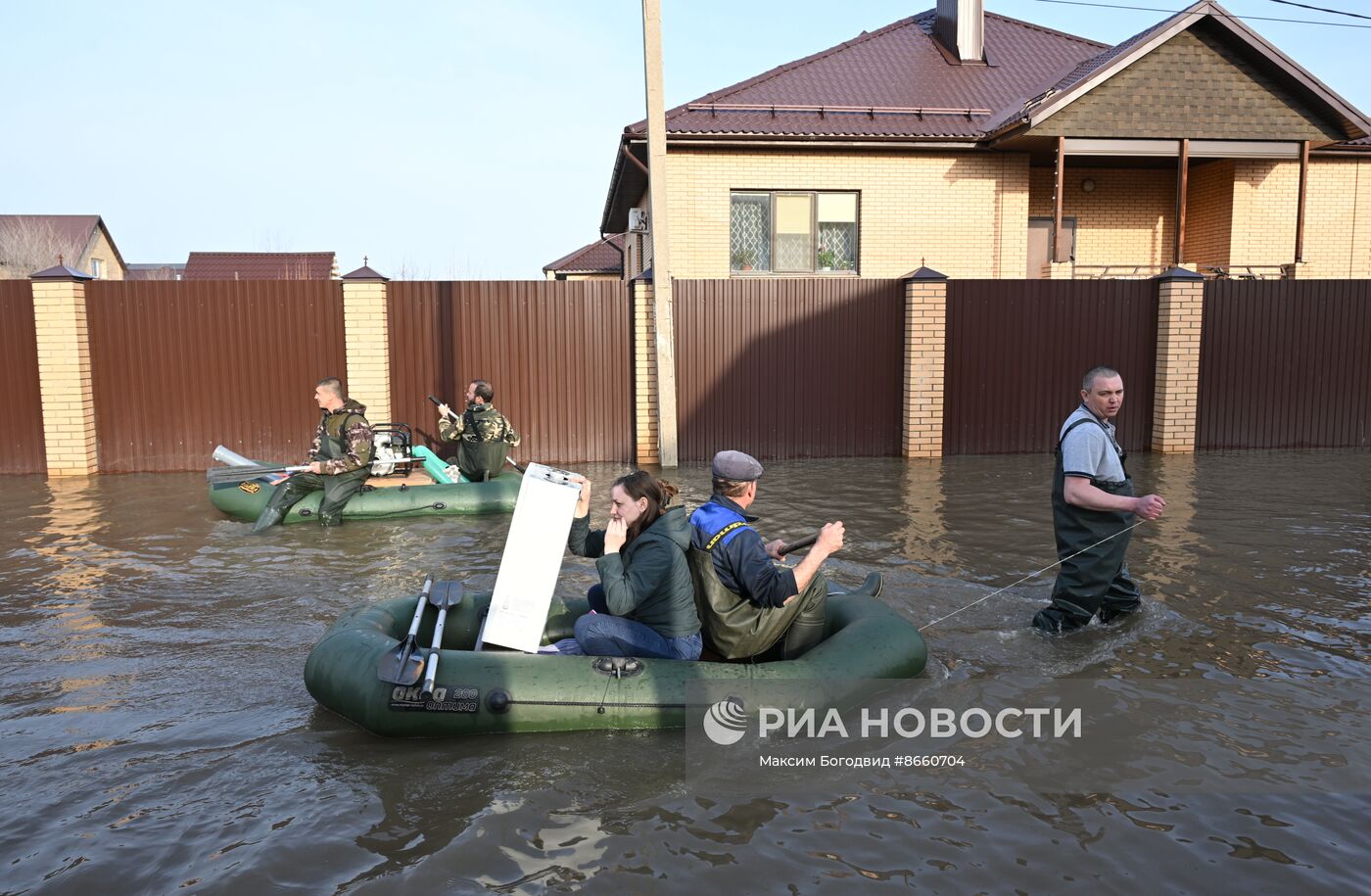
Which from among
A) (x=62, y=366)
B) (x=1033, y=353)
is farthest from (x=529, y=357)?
(x=1033, y=353)

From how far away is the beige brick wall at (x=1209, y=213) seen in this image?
19.0 m

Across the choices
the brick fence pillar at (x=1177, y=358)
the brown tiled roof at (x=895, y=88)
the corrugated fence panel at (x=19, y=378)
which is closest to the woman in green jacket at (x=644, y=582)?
the corrugated fence panel at (x=19, y=378)

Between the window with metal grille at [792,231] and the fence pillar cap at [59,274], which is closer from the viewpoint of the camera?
the fence pillar cap at [59,274]

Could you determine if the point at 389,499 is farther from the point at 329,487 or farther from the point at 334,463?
the point at 334,463

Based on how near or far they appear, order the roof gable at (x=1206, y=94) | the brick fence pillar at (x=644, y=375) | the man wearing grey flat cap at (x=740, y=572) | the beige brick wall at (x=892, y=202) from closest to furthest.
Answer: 1. the man wearing grey flat cap at (x=740, y=572)
2. the brick fence pillar at (x=644, y=375)
3. the roof gable at (x=1206, y=94)
4. the beige brick wall at (x=892, y=202)

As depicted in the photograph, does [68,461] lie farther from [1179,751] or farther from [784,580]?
[1179,751]

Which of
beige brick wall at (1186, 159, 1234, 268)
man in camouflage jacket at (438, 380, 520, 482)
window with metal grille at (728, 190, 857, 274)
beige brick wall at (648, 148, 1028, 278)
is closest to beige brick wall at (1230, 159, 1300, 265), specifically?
beige brick wall at (1186, 159, 1234, 268)

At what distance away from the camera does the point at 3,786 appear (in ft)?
14.0

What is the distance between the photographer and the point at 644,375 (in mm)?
13719

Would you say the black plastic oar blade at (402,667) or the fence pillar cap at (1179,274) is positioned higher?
the fence pillar cap at (1179,274)

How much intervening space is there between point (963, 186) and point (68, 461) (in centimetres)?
1453

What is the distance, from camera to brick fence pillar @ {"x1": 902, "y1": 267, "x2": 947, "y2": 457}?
13820 mm

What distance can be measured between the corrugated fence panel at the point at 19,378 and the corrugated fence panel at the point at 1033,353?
479 inches

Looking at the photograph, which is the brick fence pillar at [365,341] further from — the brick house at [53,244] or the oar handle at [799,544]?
the brick house at [53,244]
